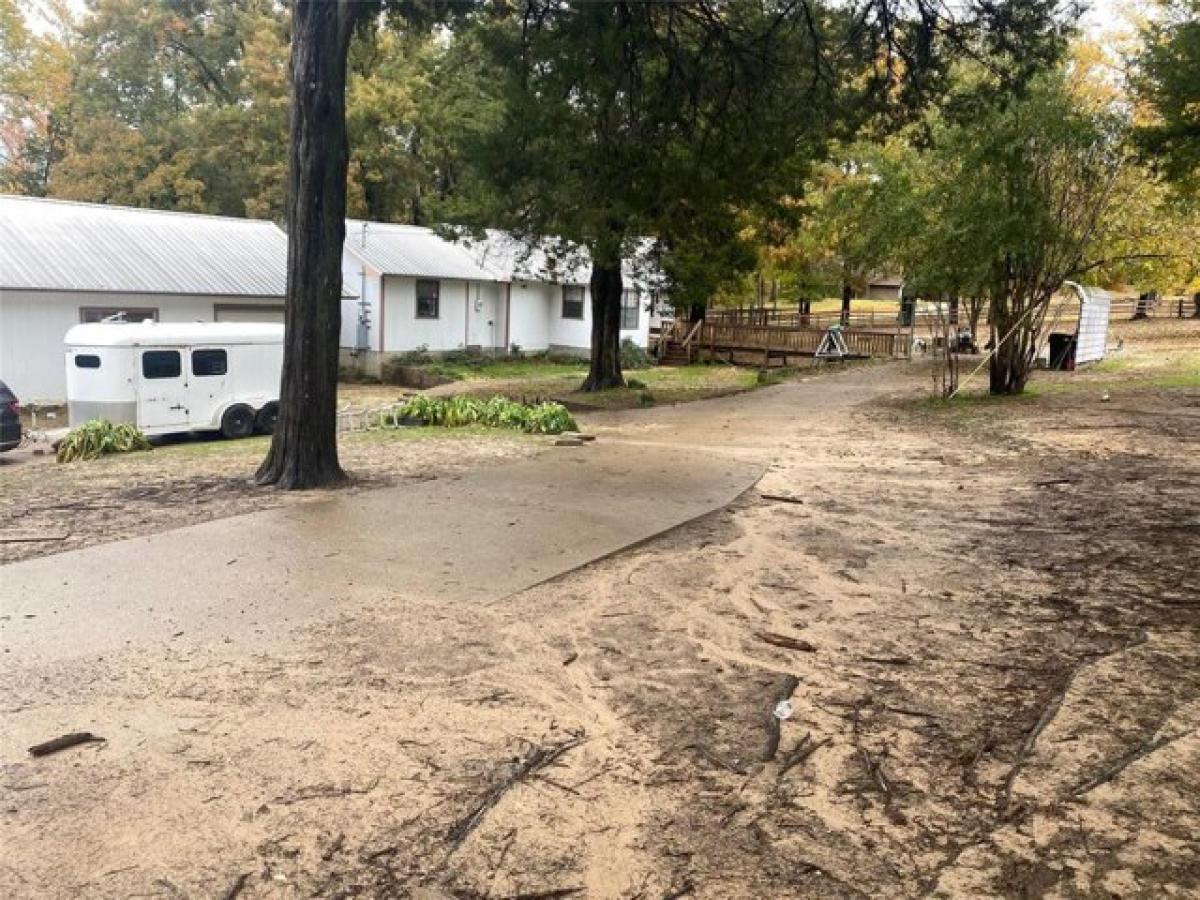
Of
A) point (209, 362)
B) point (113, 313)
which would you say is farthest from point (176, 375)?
point (113, 313)

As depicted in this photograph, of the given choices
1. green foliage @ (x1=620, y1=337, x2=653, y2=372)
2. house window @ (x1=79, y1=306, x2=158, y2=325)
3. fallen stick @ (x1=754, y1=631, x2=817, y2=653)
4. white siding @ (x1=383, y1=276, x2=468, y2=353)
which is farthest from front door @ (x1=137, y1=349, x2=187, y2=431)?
green foliage @ (x1=620, y1=337, x2=653, y2=372)

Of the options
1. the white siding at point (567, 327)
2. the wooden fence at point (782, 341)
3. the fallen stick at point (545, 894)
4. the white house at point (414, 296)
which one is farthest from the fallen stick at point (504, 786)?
the white siding at point (567, 327)

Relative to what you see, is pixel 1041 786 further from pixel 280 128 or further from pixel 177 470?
pixel 280 128

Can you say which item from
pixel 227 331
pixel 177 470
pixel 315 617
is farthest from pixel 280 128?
pixel 315 617

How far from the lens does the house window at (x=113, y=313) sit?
22938mm

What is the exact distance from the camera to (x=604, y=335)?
80.2 feet

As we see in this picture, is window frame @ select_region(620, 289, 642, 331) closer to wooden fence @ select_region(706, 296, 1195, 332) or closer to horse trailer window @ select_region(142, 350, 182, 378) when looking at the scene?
wooden fence @ select_region(706, 296, 1195, 332)

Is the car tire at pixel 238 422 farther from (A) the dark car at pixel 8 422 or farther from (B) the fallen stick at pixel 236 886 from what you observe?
(B) the fallen stick at pixel 236 886

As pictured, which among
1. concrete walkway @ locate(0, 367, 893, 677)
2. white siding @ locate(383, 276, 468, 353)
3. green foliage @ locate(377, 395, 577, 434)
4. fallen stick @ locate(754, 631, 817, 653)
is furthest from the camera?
white siding @ locate(383, 276, 468, 353)

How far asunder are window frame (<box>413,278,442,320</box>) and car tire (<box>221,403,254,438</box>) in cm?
1380

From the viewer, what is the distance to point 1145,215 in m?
22.8

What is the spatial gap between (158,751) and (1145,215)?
24935 millimetres

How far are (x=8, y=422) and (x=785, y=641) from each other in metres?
16.2

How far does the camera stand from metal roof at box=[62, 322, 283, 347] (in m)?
17.1
